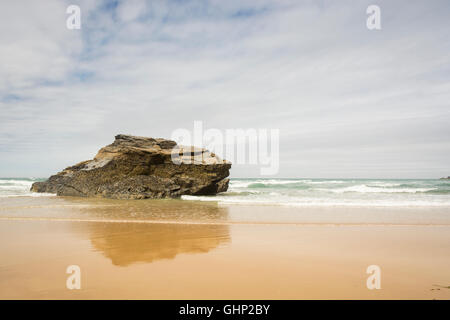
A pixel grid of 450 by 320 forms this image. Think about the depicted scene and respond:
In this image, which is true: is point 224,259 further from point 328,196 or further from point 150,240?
point 328,196

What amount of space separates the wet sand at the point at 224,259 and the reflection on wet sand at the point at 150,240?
2 centimetres

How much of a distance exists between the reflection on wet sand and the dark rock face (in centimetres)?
795

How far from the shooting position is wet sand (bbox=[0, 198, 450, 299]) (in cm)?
272

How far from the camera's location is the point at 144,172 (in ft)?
49.5

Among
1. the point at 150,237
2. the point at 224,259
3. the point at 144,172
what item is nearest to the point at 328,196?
the point at 144,172

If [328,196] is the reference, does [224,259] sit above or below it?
above

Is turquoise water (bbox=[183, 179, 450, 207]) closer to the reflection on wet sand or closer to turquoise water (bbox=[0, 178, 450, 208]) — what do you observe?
turquoise water (bbox=[0, 178, 450, 208])

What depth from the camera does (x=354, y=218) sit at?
7.63 metres

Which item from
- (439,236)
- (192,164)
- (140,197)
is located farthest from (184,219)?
(192,164)

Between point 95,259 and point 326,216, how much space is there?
6700mm

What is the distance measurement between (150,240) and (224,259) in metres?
1.87

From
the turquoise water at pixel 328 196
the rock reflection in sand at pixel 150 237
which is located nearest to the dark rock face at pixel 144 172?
the turquoise water at pixel 328 196
